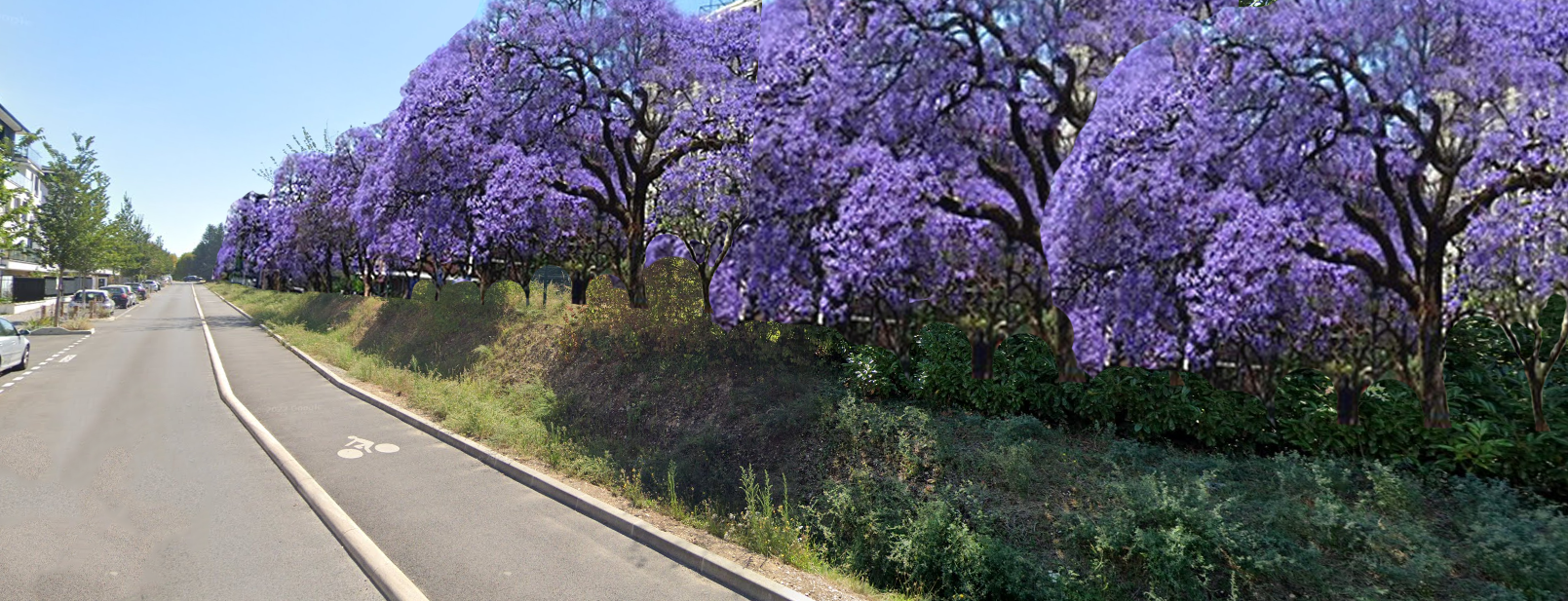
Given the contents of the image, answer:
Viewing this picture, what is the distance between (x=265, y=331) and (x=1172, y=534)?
33383 millimetres

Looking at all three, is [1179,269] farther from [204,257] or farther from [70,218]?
[204,257]

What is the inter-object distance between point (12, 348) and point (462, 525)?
17588 mm

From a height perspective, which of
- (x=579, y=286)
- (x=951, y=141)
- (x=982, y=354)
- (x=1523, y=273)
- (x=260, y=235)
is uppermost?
(x=260, y=235)

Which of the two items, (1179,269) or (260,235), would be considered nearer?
(1179,269)

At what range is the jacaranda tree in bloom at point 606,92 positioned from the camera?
44.0 ft

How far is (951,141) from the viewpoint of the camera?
25.2ft

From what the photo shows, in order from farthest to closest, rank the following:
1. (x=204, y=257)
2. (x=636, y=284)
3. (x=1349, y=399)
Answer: (x=204, y=257)
(x=636, y=284)
(x=1349, y=399)

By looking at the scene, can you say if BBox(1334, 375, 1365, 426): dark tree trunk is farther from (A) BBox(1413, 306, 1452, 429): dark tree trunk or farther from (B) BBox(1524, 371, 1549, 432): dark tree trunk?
(B) BBox(1524, 371, 1549, 432): dark tree trunk

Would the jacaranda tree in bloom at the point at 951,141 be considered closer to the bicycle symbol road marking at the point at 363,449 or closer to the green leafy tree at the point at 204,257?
the bicycle symbol road marking at the point at 363,449

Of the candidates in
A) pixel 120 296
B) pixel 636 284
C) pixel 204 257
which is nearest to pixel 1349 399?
pixel 636 284

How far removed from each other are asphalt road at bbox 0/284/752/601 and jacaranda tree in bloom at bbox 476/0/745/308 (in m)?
5.62

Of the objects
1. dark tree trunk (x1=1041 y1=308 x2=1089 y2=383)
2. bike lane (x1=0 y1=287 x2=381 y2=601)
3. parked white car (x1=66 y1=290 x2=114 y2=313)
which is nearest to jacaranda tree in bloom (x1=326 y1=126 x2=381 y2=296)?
parked white car (x1=66 y1=290 x2=114 y2=313)

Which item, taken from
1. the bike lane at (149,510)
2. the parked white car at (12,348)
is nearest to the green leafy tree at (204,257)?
the parked white car at (12,348)

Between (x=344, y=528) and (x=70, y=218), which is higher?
(x=70, y=218)
